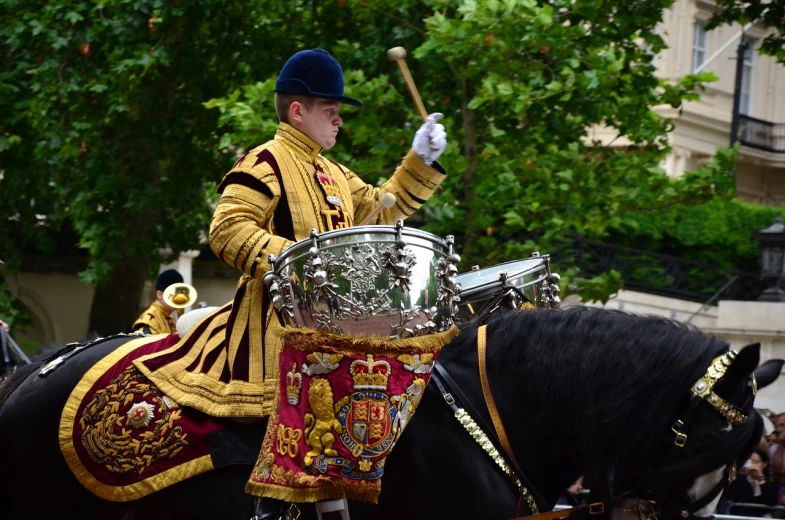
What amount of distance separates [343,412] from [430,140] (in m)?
1.22

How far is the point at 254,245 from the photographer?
4.58 m

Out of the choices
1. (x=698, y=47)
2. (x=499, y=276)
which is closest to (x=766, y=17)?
(x=499, y=276)

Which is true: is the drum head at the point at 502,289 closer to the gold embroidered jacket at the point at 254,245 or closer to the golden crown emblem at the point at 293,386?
the gold embroidered jacket at the point at 254,245

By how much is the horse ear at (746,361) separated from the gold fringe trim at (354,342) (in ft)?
3.34

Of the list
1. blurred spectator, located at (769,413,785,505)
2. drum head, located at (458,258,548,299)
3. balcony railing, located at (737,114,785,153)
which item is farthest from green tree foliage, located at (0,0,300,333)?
balcony railing, located at (737,114,785,153)

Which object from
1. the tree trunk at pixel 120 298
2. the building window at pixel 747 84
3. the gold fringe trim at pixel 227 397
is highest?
the building window at pixel 747 84

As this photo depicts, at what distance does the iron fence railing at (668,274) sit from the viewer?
776 inches

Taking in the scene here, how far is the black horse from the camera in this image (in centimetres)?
430

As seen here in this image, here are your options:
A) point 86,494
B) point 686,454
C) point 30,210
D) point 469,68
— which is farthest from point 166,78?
point 686,454

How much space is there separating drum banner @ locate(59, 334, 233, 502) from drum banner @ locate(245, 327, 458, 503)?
56cm

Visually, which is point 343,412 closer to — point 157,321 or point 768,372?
point 768,372

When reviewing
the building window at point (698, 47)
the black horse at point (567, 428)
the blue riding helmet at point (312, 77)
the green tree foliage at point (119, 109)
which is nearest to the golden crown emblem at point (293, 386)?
the black horse at point (567, 428)

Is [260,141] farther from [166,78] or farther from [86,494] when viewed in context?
[86,494]

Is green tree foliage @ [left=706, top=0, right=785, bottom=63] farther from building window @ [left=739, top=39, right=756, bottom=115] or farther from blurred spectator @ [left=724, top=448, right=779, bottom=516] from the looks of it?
building window @ [left=739, top=39, right=756, bottom=115]
